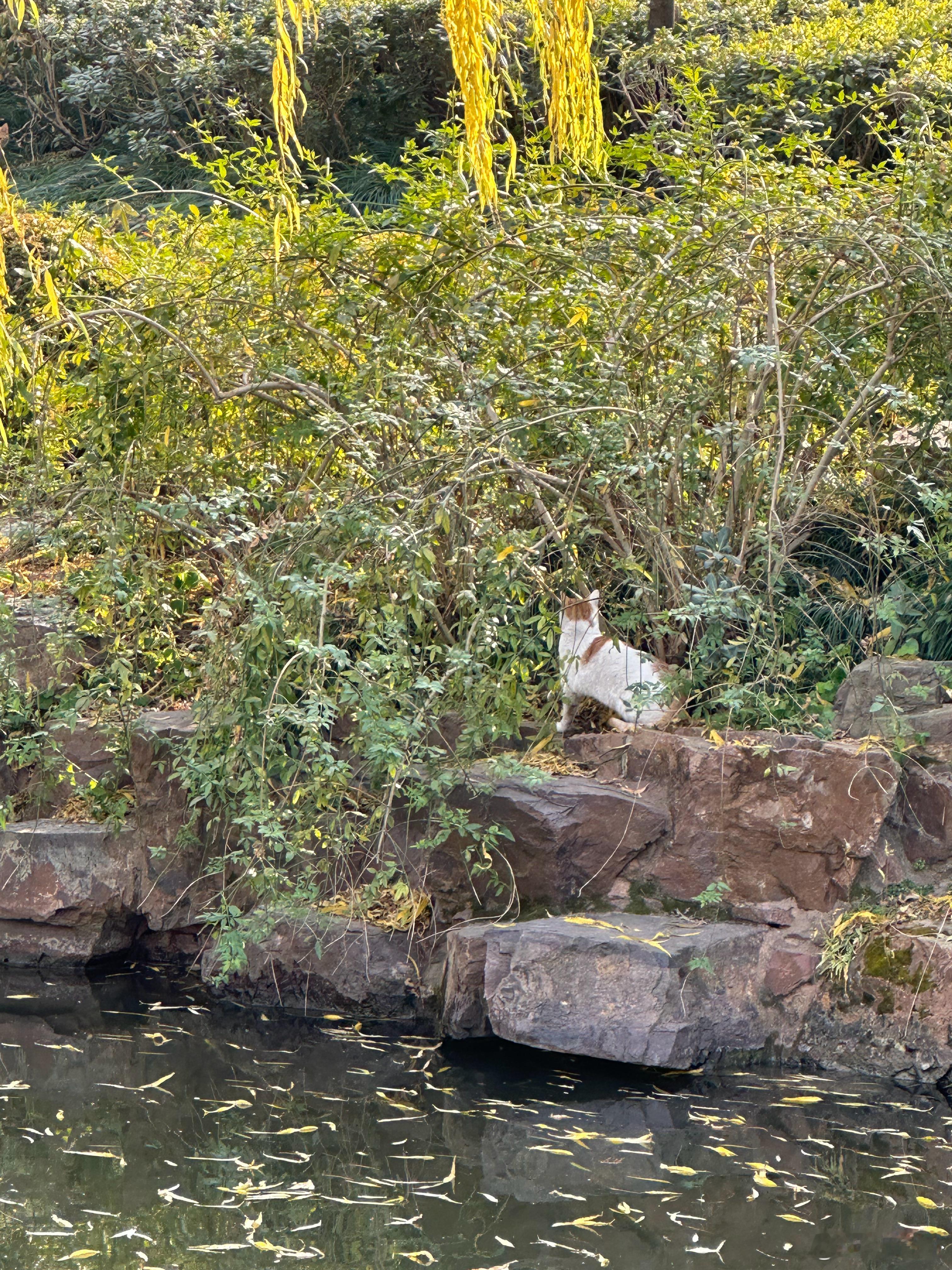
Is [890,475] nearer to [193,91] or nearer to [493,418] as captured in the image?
[493,418]

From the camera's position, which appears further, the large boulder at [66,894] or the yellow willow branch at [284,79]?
the large boulder at [66,894]

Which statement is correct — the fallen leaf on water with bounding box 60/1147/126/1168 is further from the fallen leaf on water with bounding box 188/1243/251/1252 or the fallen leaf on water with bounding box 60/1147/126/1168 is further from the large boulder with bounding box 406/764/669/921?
the large boulder with bounding box 406/764/669/921

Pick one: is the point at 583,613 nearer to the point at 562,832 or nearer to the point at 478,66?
the point at 562,832

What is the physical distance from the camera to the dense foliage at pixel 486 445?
4.84m

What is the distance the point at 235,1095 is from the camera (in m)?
4.34

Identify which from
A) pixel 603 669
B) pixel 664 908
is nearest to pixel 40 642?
pixel 603 669

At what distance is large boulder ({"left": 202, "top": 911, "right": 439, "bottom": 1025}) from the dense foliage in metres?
0.29

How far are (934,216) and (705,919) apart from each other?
9.04 feet

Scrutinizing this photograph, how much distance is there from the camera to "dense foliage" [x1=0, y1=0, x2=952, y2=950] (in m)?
4.84

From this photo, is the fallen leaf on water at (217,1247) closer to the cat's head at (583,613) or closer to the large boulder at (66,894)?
the large boulder at (66,894)

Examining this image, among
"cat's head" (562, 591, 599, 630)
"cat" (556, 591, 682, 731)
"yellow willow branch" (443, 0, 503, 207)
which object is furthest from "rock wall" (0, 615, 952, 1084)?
"yellow willow branch" (443, 0, 503, 207)

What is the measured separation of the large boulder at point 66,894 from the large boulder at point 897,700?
289 cm

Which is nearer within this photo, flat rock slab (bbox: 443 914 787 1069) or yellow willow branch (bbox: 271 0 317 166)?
yellow willow branch (bbox: 271 0 317 166)

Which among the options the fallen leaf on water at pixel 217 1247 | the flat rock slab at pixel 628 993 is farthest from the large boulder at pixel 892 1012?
the fallen leaf on water at pixel 217 1247
